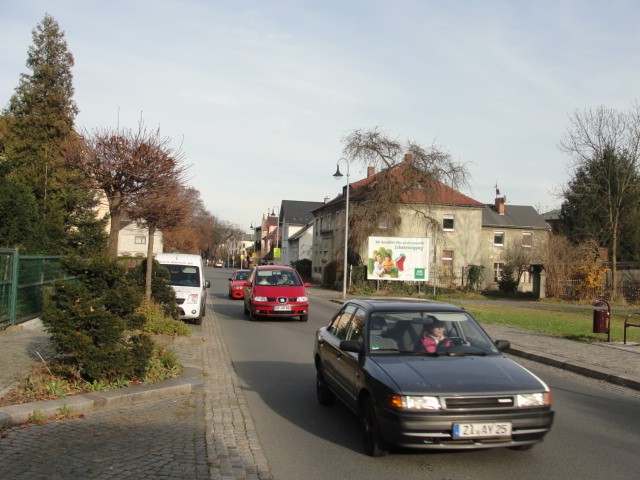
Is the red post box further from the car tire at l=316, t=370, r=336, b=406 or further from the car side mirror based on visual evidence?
the car side mirror

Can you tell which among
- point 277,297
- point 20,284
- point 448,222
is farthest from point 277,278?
point 448,222

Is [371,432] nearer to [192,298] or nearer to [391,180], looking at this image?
[192,298]

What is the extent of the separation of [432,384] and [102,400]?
3.93m

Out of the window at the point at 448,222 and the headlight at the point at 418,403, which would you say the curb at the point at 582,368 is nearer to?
the headlight at the point at 418,403

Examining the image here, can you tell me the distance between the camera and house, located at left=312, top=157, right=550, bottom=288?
43656mm

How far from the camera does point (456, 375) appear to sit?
18.0ft

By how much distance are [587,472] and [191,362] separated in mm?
7176

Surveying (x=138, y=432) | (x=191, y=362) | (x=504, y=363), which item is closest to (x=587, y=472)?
(x=504, y=363)

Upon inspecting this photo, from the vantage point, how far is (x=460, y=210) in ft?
175

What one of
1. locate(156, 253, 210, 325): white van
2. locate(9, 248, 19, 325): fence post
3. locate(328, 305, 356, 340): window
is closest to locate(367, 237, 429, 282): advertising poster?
locate(156, 253, 210, 325): white van

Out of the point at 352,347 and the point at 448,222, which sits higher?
the point at 448,222

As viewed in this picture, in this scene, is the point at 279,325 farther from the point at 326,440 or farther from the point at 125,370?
the point at 326,440

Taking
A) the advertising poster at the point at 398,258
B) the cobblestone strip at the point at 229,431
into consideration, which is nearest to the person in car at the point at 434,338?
the cobblestone strip at the point at 229,431

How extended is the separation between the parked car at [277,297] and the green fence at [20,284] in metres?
6.30
